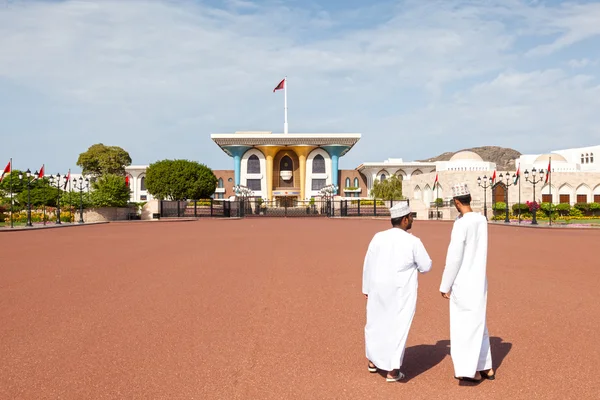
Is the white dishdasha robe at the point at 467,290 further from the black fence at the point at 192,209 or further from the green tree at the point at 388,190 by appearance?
the green tree at the point at 388,190

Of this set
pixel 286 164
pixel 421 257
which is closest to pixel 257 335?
pixel 421 257

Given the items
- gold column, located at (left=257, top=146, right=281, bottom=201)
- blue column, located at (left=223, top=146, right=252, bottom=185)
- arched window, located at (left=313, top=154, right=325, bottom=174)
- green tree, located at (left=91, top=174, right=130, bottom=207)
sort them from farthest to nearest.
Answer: arched window, located at (left=313, top=154, right=325, bottom=174)
gold column, located at (left=257, top=146, right=281, bottom=201)
blue column, located at (left=223, top=146, right=252, bottom=185)
green tree, located at (left=91, top=174, right=130, bottom=207)

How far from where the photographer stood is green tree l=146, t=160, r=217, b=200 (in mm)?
67438

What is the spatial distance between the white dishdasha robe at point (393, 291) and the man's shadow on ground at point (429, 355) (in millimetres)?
315

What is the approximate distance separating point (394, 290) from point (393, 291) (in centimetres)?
1

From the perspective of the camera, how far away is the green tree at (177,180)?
67438 mm

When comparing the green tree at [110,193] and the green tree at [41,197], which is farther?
the green tree at [41,197]

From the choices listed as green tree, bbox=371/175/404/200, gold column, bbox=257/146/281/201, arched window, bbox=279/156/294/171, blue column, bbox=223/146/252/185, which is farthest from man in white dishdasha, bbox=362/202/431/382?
arched window, bbox=279/156/294/171

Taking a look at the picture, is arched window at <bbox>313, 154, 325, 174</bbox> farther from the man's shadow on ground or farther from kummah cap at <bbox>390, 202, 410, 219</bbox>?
kummah cap at <bbox>390, 202, 410, 219</bbox>

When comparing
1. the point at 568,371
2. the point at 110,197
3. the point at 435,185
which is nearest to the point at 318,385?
the point at 568,371

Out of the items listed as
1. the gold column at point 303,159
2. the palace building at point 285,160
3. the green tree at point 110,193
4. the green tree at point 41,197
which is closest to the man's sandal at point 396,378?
the green tree at point 110,193

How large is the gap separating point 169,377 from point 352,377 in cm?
148

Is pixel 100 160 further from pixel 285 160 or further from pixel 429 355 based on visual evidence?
pixel 429 355

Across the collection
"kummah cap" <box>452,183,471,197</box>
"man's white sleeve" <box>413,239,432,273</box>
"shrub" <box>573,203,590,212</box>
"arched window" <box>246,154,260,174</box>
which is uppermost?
"arched window" <box>246,154,260,174</box>
